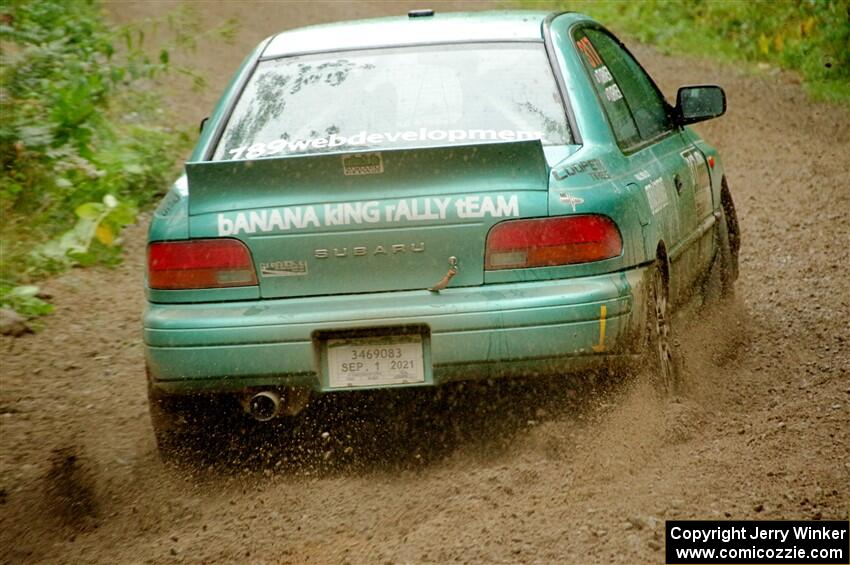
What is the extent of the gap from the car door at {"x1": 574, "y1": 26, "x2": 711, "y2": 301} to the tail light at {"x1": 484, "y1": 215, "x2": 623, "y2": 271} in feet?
1.64

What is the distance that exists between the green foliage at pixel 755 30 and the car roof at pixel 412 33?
9393 millimetres

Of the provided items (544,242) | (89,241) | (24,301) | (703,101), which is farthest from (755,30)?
(544,242)

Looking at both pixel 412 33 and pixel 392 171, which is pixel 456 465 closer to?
pixel 392 171

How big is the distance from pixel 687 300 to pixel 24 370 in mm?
3227

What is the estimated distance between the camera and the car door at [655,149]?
16.4 feet

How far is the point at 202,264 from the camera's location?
14.4 ft

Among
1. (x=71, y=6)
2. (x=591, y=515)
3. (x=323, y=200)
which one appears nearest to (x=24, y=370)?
(x=323, y=200)

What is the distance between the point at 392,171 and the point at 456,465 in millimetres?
1062

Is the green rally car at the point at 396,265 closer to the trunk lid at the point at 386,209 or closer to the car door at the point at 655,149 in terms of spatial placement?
the trunk lid at the point at 386,209

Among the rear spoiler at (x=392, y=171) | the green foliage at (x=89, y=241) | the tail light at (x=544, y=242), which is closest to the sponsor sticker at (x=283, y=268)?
the rear spoiler at (x=392, y=171)

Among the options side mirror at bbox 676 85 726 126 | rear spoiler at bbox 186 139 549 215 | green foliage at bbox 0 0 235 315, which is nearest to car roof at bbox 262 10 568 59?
side mirror at bbox 676 85 726 126

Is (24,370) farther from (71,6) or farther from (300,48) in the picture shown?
(71,6)

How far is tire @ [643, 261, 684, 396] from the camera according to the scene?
461 centimetres

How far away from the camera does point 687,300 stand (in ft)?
19.0
